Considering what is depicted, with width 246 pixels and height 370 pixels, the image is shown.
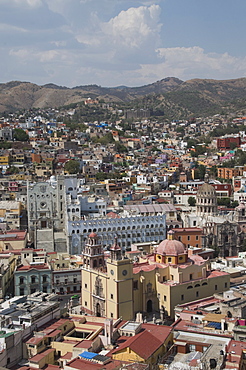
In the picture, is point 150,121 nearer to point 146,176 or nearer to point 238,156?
point 238,156

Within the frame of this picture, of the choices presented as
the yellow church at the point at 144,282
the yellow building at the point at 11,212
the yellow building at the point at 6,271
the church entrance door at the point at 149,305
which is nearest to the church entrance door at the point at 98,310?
the yellow church at the point at 144,282

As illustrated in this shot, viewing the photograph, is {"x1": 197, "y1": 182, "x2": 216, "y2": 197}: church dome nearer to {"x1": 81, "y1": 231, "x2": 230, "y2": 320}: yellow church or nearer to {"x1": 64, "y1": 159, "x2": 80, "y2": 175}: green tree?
{"x1": 81, "y1": 231, "x2": 230, "y2": 320}: yellow church

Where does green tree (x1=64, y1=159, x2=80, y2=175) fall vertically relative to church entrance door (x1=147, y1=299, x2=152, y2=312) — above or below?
above

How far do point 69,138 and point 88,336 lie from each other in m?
75.3

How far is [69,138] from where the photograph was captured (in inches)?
3954

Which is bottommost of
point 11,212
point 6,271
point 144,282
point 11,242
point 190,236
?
point 144,282

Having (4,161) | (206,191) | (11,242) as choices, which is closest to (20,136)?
(4,161)

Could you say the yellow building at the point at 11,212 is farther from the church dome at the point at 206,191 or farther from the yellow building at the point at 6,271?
the church dome at the point at 206,191

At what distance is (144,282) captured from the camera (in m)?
33.3

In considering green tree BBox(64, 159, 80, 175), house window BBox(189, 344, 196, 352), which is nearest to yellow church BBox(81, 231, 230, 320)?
house window BBox(189, 344, 196, 352)

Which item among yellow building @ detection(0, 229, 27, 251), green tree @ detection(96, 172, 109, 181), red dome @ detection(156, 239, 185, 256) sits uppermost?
green tree @ detection(96, 172, 109, 181)

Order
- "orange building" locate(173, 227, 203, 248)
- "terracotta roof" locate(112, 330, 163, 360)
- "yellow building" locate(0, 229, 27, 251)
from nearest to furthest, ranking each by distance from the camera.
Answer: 1. "terracotta roof" locate(112, 330, 163, 360)
2. "yellow building" locate(0, 229, 27, 251)
3. "orange building" locate(173, 227, 203, 248)

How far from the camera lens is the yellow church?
32.0 metres

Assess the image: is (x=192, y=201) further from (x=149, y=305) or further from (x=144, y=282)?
(x=144, y=282)
